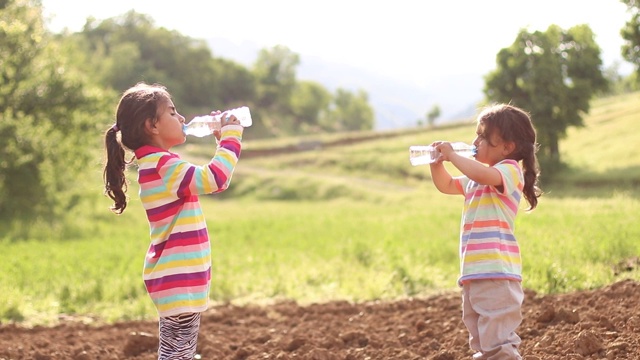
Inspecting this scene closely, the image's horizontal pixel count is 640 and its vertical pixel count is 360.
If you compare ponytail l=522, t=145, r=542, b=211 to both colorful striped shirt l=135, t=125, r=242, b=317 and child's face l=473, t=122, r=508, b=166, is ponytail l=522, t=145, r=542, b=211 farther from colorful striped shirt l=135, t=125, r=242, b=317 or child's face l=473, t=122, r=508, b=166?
colorful striped shirt l=135, t=125, r=242, b=317

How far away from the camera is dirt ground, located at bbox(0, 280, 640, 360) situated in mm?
5371

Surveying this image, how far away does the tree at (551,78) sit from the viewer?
34.6 meters

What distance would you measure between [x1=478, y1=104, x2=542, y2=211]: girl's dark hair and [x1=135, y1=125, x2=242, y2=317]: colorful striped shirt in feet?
4.93

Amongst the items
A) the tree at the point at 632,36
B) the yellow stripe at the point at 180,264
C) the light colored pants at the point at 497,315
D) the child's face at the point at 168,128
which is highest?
the tree at the point at 632,36

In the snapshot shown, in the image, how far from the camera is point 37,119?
24859 millimetres

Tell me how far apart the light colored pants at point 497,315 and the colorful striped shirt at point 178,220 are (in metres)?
1.58

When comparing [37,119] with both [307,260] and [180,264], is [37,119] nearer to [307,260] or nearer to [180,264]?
[307,260]

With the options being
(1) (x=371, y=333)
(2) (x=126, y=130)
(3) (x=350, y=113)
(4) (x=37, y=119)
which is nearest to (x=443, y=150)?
(2) (x=126, y=130)

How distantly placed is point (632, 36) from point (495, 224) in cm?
2892

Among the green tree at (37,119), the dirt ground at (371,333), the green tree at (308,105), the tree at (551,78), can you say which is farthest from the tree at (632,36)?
the green tree at (308,105)

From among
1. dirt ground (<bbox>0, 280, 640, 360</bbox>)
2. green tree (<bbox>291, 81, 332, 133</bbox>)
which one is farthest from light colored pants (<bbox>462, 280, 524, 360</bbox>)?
green tree (<bbox>291, 81, 332, 133</bbox>)

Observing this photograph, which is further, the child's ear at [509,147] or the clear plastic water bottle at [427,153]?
the child's ear at [509,147]

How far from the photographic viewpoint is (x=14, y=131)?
2242 cm

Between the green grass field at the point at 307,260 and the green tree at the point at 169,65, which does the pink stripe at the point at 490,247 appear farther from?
the green tree at the point at 169,65
